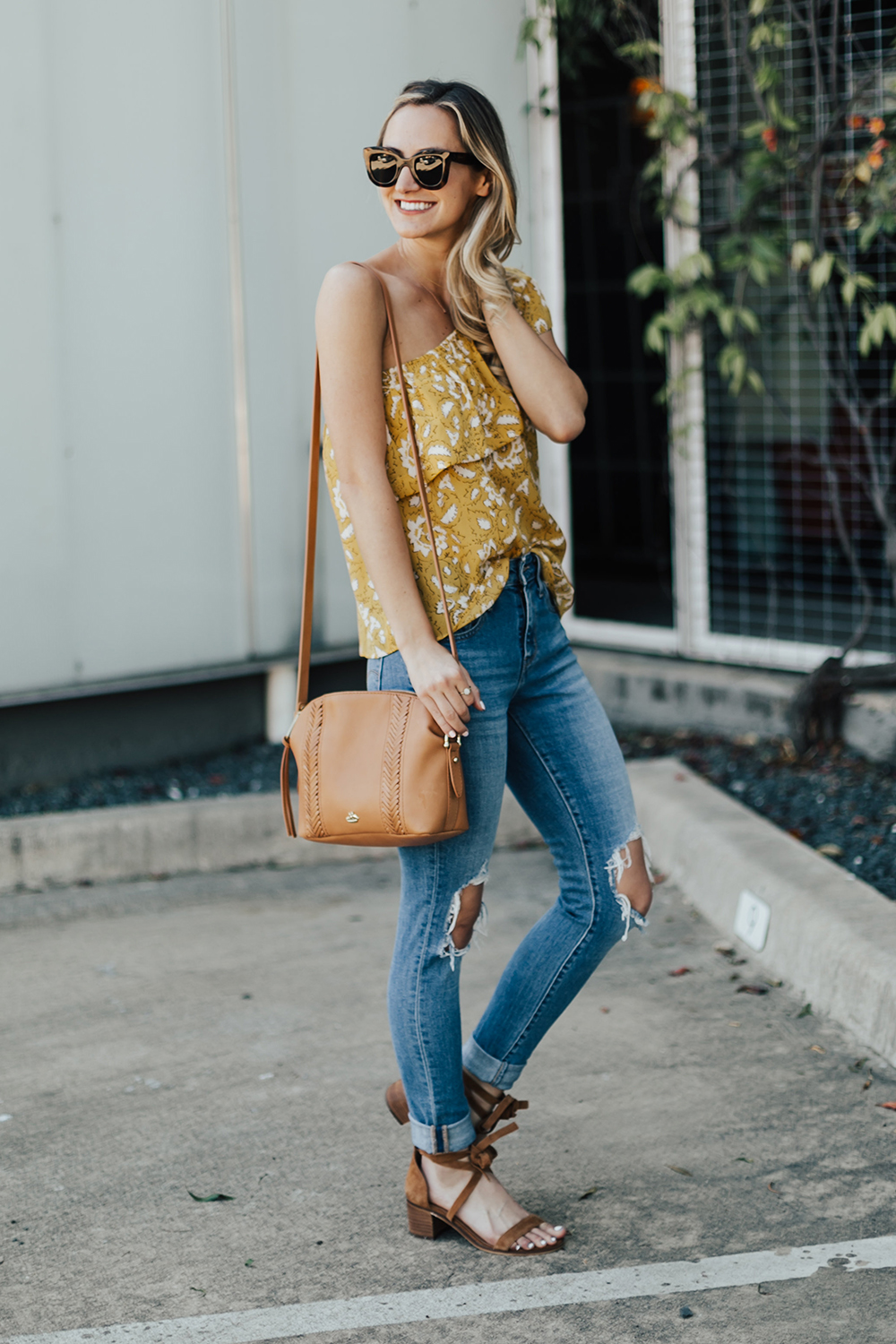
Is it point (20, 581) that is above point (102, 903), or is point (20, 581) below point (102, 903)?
above

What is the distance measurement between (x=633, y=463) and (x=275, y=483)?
1.97 m

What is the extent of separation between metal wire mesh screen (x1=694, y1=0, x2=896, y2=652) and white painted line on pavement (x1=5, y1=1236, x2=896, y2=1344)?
11.7ft

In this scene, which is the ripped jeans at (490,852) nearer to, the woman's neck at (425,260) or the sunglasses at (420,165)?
the woman's neck at (425,260)

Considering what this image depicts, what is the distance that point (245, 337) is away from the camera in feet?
18.1

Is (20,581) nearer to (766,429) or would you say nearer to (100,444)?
(100,444)

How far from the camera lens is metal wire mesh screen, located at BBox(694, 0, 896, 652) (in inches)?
213

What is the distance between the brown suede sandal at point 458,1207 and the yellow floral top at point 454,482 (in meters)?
0.87

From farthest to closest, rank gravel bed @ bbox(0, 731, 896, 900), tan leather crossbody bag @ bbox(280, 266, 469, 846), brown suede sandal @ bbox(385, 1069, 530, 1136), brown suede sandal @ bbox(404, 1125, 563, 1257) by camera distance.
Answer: gravel bed @ bbox(0, 731, 896, 900)
brown suede sandal @ bbox(385, 1069, 530, 1136)
brown suede sandal @ bbox(404, 1125, 563, 1257)
tan leather crossbody bag @ bbox(280, 266, 469, 846)

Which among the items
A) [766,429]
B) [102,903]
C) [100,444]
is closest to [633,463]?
[766,429]

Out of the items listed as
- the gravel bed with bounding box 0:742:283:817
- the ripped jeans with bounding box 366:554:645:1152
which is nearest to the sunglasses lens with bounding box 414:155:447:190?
the ripped jeans with bounding box 366:554:645:1152

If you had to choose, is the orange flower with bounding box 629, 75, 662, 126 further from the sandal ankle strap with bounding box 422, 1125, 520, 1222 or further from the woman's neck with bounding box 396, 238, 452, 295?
the sandal ankle strap with bounding box 422, 1125, 520, 1222

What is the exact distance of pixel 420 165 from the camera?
232 cm

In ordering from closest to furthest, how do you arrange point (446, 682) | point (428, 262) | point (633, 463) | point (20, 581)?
point (446, 682)
point (428, 262)
point (20, 581)
point (633, 463)

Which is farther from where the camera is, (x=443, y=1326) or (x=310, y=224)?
(x=310, y=224)
